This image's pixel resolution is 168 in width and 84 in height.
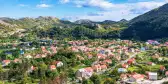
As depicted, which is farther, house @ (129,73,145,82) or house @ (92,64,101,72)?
house @ (92,64,101,72)

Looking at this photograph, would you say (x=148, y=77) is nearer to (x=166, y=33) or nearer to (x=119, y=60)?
(x=119, y=60)

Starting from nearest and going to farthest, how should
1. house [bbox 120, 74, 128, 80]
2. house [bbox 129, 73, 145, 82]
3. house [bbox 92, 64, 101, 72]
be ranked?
1. house [bbox 129, 73, 145, 82]
2. house [bbox 120, 74, 128, 80]
3. house [bbox 92, 64, 101, 72]

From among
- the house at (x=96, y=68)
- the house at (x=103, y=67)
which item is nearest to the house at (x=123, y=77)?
the house at (x=96, y=68)

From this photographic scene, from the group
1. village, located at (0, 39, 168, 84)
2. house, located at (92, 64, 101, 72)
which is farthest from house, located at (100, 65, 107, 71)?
house, located at (92, 64, 101, 72)

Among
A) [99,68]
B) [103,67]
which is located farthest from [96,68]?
[103,67]

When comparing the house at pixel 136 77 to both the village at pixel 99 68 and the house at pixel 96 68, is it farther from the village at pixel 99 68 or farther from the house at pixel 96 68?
the house at pixel 96 68

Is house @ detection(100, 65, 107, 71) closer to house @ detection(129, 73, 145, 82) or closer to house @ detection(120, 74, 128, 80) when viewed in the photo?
house @ detection(120, 74, 128, 80)

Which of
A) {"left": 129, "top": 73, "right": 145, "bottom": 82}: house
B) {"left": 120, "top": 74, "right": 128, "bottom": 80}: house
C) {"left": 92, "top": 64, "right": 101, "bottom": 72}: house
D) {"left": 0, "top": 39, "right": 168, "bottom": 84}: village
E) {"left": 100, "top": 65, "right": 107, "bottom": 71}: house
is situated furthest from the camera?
{"left": 100, "top": 65, "right": 107, "bottom": 71}: house

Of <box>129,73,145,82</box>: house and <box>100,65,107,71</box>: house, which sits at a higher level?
<box>129,73,145,82</box>: house

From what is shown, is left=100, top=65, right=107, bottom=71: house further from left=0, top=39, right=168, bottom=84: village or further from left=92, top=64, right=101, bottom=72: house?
left=92, top=64, right=101, bottom=72: house

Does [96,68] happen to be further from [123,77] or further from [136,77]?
[136,77]

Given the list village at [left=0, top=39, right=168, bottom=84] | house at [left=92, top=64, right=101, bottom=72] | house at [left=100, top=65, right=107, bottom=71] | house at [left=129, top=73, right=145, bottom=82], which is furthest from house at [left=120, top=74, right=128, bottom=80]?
house at [left=100, top=65, right=107, bottom=71]
